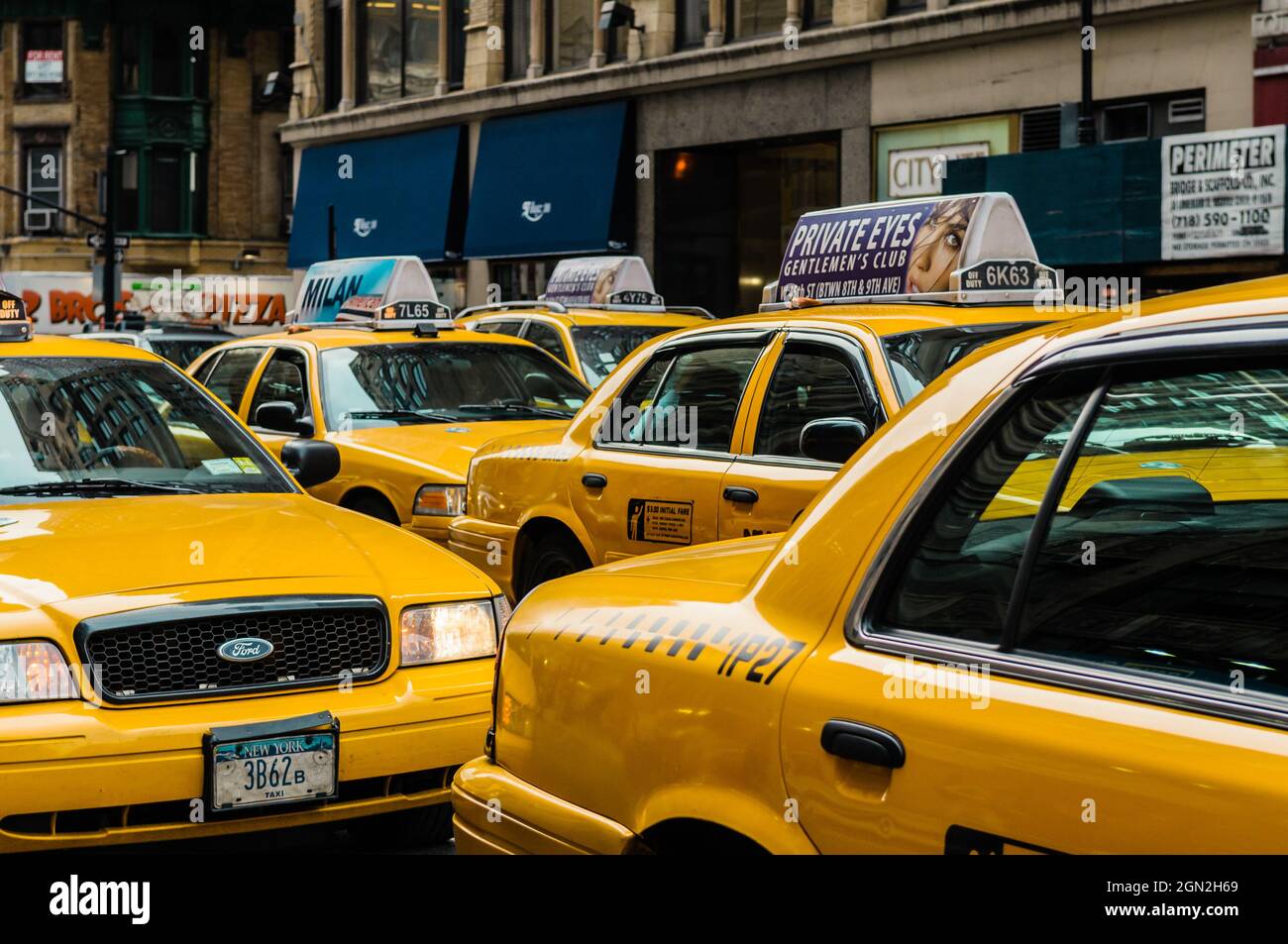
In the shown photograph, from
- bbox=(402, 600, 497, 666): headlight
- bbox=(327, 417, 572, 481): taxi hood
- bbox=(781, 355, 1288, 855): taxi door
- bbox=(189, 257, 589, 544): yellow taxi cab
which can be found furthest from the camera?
bbox=(189, 257, 589, 544): yellow taxi cab

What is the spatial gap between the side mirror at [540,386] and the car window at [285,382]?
4.49 ft

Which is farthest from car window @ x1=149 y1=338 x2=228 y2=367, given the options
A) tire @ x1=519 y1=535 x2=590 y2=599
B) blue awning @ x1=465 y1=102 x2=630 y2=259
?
blue awning @ x1=465 y1=102 x2=630 y2=259

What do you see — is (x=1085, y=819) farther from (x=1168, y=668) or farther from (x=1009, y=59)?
(x=1009, y=59)

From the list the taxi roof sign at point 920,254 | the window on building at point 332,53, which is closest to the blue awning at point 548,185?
the window on building at point 332,53

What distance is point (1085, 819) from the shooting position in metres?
2.34

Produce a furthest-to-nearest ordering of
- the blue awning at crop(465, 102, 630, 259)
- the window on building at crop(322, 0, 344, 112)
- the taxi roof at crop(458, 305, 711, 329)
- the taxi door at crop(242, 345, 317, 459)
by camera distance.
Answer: the window on building at crop(322, 0, 344, 112)
the blue awning at crop(465, 102, 630, 259)
the taxi roof at crop(458, 305, 711, 329)
the taxi door at crop(242, 345, 317, 459)

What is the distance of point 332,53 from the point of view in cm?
3566

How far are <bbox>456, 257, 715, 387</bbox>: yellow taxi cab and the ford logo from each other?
7.18 meters

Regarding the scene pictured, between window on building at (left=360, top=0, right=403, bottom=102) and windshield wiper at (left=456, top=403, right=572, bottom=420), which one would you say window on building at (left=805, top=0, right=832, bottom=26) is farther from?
windshield wiper at (left=456, top=403, right=572, bottom=420)

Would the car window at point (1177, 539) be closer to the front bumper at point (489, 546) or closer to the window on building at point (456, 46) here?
the front bumper at point (489, 546)

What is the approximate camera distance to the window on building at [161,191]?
164 ft

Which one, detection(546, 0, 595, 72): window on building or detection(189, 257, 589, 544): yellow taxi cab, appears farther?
detection(546, 0, 595, 72): window on building

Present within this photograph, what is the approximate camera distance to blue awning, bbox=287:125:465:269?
31.0m

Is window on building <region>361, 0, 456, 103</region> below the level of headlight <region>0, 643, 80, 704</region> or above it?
above
